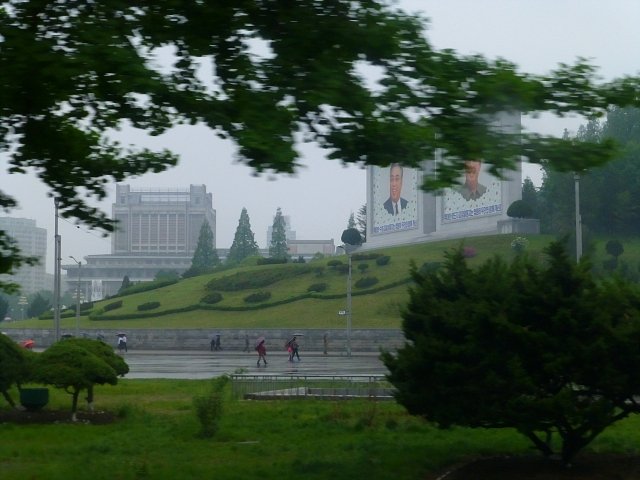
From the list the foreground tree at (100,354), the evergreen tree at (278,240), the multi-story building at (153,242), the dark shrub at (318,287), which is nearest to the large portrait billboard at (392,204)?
the dark shrub at (318,287)

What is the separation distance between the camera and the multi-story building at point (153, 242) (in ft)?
405

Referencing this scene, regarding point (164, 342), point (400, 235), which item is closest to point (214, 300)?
point (164, 342)

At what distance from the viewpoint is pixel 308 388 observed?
71.1 feet

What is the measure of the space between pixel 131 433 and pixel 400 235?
2368 inches

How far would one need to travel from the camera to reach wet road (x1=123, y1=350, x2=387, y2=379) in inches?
1201

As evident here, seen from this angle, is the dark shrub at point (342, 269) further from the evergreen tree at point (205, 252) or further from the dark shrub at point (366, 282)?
the evergreen tree at point (205, 252)

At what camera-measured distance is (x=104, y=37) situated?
7.04 meters

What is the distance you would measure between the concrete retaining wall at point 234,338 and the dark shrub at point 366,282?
8.83 metres

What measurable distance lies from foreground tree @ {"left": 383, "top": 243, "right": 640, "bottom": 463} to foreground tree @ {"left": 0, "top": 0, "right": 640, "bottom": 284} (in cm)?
453

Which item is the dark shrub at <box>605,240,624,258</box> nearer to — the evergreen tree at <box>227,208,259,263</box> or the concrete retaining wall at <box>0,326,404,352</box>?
the concrete retaining wall at <box>0,326,404,352</box>

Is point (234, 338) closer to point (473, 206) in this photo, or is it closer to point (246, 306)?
point (246, 306)

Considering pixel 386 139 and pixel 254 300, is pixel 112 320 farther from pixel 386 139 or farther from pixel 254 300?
pixel 386 139

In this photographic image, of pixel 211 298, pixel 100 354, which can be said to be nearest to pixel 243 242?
pixel 211 298

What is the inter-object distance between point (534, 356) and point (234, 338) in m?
42.2
